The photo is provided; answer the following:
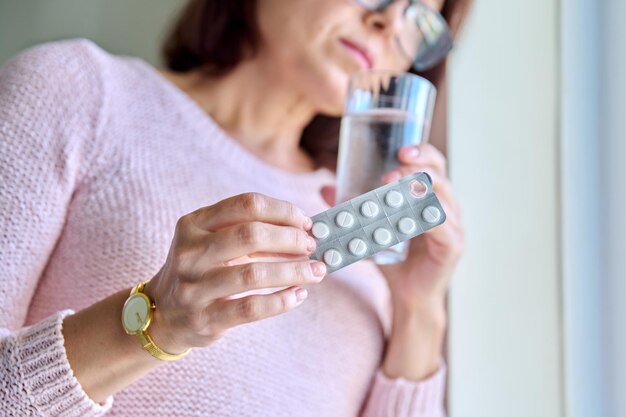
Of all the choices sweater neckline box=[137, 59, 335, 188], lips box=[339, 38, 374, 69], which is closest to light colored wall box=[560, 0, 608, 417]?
lips box=[339, 38, 374, 69]

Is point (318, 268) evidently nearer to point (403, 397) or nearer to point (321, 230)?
point (321, 230)

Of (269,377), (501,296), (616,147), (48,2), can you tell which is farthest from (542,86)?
(48,2)

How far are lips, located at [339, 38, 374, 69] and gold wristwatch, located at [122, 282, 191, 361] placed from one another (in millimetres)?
454

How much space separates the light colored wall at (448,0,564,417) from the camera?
3.00 feet

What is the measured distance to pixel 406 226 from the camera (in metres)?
0.48

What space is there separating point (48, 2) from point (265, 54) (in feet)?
1.84

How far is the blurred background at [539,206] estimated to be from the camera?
792 millimetres

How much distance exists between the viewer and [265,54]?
98 cm

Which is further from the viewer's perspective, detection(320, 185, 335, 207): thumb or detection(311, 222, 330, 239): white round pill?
detection(320, 185, 335, 207): thumb

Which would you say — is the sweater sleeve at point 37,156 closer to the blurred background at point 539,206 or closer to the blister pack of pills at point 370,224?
the blister pack of pills at point 370,224

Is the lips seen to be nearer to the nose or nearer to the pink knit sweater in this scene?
the nose

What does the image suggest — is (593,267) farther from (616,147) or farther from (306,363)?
(306,363)

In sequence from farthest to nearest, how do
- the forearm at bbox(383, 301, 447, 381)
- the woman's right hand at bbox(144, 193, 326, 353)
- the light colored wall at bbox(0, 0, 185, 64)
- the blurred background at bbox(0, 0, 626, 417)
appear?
the light colored wall at bbox(0, 0, 185, 64) → the forearm at bbox(383, 301, 447, 381) → the blurred background at bbox(0, 0, 626, 417) → the woman's right hand at bbox(144, 193, 326, 353)

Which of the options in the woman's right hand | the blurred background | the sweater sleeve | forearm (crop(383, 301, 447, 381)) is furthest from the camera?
forearm (crop(383, 301, 447, 381))
